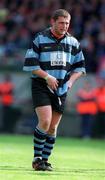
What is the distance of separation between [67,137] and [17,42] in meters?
4.21

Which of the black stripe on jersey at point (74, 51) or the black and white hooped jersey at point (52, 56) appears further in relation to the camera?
the black stripe on jersey at point (74, 51)

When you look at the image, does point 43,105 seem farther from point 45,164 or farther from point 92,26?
point 92,26

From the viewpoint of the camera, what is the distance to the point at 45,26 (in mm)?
25828

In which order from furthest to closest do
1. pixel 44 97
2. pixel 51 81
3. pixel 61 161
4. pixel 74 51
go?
1. pixel 61 161
2. pixel 74 51
3. pixel 44 97
4. pixel 51 81

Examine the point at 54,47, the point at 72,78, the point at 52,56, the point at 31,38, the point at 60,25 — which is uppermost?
the point at 60,25

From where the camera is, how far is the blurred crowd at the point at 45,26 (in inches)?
963

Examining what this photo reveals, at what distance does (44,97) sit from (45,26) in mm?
14651

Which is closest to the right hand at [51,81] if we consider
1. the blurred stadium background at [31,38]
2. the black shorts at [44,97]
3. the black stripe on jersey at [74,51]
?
the black shorts at [44,97]

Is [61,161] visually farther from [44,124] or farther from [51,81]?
[51,81]

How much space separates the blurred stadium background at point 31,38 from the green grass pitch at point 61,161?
232 cm

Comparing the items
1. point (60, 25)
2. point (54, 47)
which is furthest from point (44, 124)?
point (60, 25)

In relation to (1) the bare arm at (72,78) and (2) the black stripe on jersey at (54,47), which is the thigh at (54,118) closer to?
(1) the bare arm at (72,78)

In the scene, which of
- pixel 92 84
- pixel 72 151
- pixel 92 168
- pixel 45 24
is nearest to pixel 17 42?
pixel 45 24

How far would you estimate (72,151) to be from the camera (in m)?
17.1
